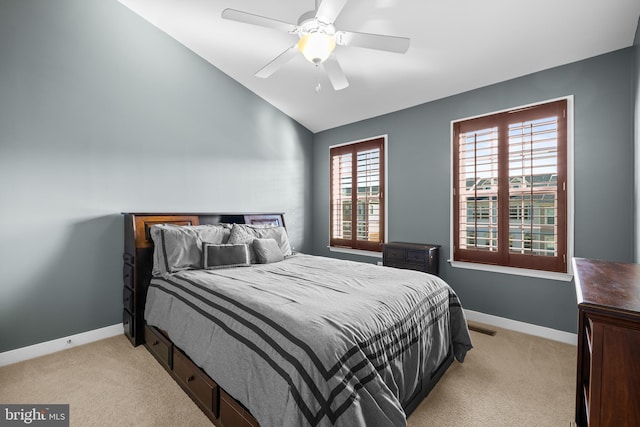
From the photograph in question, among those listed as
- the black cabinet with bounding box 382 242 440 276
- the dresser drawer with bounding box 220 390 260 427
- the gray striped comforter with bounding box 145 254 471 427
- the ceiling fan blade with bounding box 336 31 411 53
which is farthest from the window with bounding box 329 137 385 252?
the dresser drawer with bounding box 220 390 260 427

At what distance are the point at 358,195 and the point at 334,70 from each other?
2.25 m

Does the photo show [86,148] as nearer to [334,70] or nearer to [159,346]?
[159,346]

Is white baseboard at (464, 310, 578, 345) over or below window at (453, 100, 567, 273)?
below

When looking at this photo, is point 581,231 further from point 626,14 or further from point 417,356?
point 417,356

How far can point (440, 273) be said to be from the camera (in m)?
3.54

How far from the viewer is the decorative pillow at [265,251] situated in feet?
9.73

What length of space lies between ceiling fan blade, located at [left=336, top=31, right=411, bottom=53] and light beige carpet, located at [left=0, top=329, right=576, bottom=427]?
250 cm

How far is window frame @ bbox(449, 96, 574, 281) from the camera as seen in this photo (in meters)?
2.71

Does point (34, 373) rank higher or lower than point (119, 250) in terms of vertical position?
lower

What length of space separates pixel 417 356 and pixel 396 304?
0.35m

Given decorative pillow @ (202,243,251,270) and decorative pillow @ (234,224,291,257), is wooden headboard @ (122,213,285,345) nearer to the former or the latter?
decorative pillow @ (202,243,251,270)

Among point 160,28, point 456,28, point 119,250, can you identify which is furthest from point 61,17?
point 456,28

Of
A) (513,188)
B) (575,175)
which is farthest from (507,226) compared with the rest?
(575,175)

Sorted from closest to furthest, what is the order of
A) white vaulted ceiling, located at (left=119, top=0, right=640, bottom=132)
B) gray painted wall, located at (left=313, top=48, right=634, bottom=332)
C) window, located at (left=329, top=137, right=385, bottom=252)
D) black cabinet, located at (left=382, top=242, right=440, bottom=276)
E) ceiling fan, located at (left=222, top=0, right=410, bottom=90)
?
ceiling fan, located at (left=222, top=0, right=410, bottom=90)
white vaulted ceiling, located at (left=119, top=0, right=640, bottom=132)
gray painted wall, located at (left=313, top=48, right=634, bottom=332)
black cabinet, located at (left=382, top=242, right=440, bottom=276)
window, located at (left=329, top=137, right=385, bottom=252)
